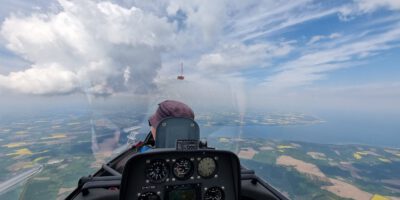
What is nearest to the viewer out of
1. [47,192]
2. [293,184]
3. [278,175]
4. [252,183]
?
[252,183]

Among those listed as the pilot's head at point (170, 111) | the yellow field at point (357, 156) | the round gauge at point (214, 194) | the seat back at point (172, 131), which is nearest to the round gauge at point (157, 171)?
the round gauge at point (214, 194)

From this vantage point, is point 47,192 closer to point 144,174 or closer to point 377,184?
point 144,174

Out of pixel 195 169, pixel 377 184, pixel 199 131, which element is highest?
pixel 199 131

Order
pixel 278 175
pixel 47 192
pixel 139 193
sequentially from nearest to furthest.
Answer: pixel 139 193
pixel 47 192
pixel 278 175

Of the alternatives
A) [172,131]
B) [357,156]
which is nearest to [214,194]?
[172,131]

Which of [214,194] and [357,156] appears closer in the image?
[214,194]

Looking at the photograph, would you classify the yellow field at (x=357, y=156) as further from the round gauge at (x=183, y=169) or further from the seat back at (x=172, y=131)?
the round gauge at (x=183, y=169)

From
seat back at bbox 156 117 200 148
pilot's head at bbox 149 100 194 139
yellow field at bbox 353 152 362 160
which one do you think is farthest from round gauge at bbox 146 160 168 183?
yellow field at bbox 353 152 362 160

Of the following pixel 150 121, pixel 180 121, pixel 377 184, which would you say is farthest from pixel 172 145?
pixel 377 184

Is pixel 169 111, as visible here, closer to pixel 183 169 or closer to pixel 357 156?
pixel 183 169
